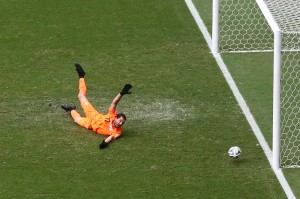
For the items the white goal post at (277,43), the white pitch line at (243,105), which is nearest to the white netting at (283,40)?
the white goal post at (277,43)

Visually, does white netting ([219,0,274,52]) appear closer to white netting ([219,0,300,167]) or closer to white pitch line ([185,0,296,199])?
white netting ([219,0,300,167])

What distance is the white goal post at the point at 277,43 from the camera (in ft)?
49.0

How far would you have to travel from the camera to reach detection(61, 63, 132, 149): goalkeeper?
15852mm

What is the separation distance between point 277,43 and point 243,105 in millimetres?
2487

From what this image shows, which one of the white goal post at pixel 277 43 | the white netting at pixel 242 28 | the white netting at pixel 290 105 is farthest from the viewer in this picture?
the white netting at pixel 242 28

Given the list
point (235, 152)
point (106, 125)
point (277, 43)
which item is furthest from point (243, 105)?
point (277, 43)

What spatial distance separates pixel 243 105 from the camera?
1703 centimetres

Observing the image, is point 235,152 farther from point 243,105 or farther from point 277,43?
point 243,105

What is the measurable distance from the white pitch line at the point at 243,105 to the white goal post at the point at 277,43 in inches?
8.0

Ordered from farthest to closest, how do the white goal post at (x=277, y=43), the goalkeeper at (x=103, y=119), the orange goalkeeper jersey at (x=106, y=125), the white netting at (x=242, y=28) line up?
the white netting at (x=242, y=28)
the orange goalkeeper jersey at (x=106, y=125)
the goalkeeper at (x=103, y=119)
the white goal post at (x=277, y=43)

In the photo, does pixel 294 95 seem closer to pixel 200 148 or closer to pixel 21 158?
pixel 200 148

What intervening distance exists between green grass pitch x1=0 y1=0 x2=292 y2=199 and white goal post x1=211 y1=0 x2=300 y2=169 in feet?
1.30

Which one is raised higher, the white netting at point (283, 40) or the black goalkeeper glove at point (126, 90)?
the black goalkeeper glove at point (126, 90)

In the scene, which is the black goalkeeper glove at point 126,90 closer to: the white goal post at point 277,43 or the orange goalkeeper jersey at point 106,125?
the orange goalkeeper jersey at point 106,125
